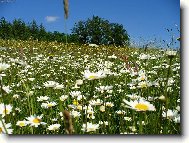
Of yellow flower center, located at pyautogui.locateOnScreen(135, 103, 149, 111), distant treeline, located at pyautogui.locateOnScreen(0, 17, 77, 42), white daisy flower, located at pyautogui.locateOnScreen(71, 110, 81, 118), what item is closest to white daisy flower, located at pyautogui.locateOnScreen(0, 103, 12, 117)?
white daisy flower, located at pyautogui.locateOnScreen(71, 110, 81, 118)

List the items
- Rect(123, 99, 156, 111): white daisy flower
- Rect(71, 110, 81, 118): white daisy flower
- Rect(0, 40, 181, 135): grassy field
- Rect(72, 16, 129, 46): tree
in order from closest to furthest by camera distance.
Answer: Rect(123, 99, 156, 111): white daisy flower < Rect(0, 40, 181, 135): grassy field < Rect(71, 110, 81, 118): white daisy flower < Rect(72, 16, 129, 46): tree

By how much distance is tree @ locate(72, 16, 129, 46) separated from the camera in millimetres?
1730

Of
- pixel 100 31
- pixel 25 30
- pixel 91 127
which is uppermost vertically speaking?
pixel 25 30

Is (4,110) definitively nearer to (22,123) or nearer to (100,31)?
(22,123)

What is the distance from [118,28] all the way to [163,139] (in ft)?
1.86

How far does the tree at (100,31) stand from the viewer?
1730 mm

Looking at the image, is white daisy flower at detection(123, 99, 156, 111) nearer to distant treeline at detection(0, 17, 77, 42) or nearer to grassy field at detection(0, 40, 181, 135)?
grassy field at detection(0, 40, 181, 135)

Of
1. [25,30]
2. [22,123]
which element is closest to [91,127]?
[22,123]

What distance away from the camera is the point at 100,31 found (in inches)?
72.4

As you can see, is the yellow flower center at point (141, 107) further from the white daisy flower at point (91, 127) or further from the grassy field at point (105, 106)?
the white daisy flower at point (91, 127)

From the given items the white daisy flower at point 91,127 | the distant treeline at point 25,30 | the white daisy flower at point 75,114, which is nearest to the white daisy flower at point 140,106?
the white daisy flower at point 91,127

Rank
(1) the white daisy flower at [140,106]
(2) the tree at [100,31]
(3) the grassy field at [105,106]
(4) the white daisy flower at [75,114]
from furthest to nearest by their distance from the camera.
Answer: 1. (2) the tree at [100,31]
2. (4) the white daisy flower at [75,114]
3. (3) the grassy field at [105,106]
4. (1) the white daisy flower at [140,106]

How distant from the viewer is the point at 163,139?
139 cm

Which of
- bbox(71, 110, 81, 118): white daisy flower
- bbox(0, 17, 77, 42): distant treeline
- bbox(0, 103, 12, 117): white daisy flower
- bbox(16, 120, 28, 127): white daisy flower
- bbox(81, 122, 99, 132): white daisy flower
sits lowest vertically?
bbox(81, 122, 99, 132): white daisy flower
